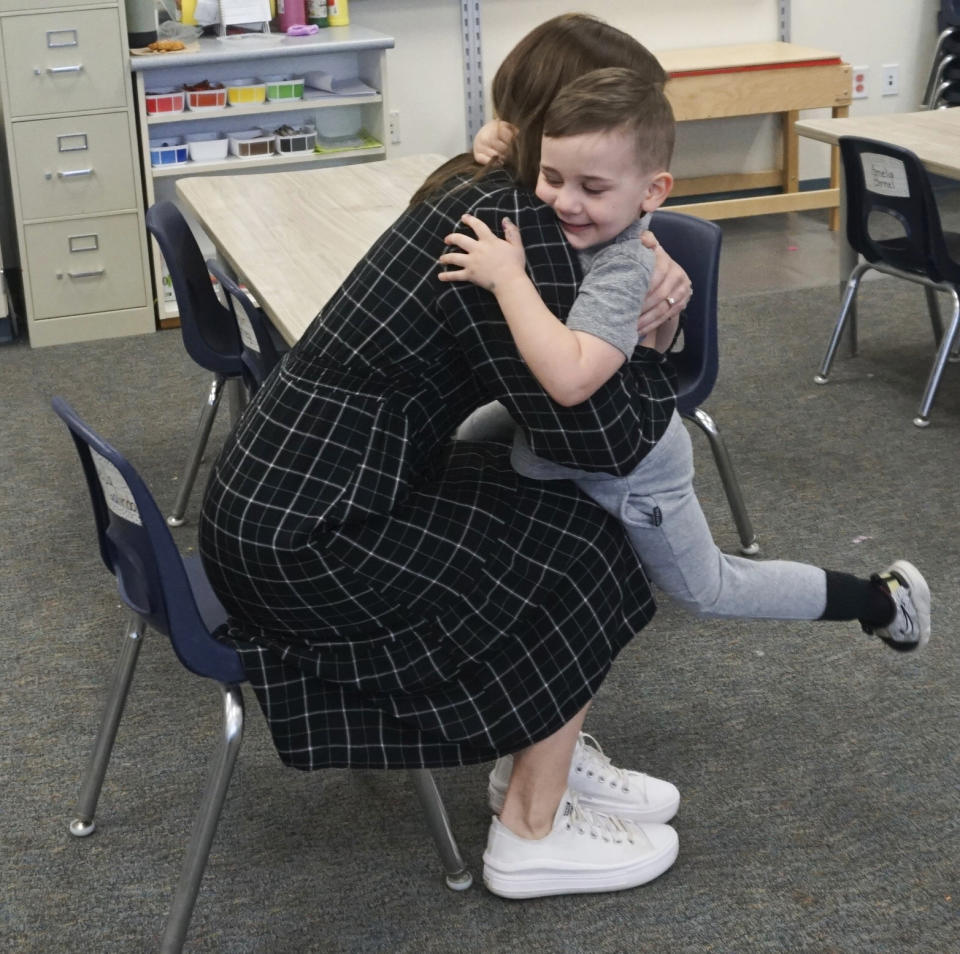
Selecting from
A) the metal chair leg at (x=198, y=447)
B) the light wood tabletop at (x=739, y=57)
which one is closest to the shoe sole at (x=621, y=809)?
the metal chair leg at (x=198, y=447)

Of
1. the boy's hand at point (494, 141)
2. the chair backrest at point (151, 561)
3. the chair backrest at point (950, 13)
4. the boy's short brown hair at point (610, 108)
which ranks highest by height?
the chair backrest at point (950, 13)

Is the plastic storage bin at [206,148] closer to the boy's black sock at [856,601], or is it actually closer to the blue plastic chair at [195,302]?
the blue plastic chair at [195,302]

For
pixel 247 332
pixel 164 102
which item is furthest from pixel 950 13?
pixel 247 332

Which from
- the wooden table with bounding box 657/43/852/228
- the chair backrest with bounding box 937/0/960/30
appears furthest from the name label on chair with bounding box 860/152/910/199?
the chair backrest with bounding box 937/0/960/30

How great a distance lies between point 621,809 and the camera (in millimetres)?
1872

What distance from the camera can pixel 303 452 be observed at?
1.50 m

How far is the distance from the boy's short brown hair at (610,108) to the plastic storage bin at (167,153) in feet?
10.2

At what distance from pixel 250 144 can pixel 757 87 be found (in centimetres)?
193

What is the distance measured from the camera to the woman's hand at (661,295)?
1.53 m

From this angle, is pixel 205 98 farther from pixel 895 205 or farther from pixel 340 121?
pixel 895 205

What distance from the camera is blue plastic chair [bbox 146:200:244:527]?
259 cm

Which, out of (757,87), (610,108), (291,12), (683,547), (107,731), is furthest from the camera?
(757,87)

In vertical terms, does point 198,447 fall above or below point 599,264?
below

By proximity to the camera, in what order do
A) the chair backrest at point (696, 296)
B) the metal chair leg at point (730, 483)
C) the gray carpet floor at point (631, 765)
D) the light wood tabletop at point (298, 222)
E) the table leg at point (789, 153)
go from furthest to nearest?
the table leg at point (789, 153), the metal chair leg at point (730, 483), the chair backrest at point (696, 296), the light wood tabletop at point (298, 222), the gray carpet floor at point (631, 765)
